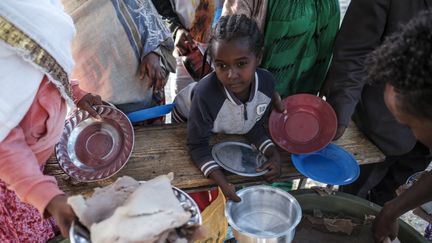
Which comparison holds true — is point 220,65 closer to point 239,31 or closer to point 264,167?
point 239,31

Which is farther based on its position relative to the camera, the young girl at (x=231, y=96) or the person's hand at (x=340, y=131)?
the person's hand at (x=340, y=131)

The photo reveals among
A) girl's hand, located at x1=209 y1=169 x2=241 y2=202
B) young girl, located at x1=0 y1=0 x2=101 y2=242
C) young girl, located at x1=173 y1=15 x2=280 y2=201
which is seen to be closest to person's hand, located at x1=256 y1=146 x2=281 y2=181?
young girl, located at x1=173 y1=15 x2=280 y2=201

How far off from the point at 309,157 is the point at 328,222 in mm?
310

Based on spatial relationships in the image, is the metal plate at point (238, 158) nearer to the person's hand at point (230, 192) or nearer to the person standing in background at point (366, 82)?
the person's hand at point (230, 192)

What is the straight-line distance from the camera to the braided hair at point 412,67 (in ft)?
3.38

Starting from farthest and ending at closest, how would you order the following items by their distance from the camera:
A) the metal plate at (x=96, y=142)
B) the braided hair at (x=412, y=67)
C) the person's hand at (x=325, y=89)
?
the person's hand at (x=325, y=89)
the metal plate at (x=96, y=142)
the braided hair at (x=412, y=67)

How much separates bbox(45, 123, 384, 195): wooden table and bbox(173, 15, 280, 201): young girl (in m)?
0.07

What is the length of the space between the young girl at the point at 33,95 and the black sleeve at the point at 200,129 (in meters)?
0.58

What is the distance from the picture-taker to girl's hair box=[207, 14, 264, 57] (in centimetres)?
174

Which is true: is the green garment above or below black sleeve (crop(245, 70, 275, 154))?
above

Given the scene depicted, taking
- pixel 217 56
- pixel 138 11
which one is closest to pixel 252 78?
pixel 217 56

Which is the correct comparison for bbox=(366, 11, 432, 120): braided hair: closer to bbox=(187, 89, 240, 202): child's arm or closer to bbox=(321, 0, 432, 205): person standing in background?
bbox=(321, 0, 432, 205): person standing in background

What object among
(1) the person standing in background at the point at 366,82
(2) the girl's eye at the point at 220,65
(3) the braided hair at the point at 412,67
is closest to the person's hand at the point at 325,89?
(1) the person standing in background at the point at 366,82

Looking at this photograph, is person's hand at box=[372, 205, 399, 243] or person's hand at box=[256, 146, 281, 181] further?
person's hand at box=[256, 146, 281, 181]
